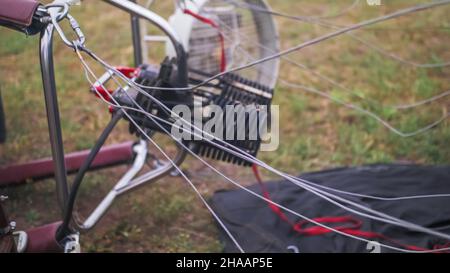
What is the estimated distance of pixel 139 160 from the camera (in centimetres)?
165

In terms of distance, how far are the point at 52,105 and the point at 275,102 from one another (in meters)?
1.36

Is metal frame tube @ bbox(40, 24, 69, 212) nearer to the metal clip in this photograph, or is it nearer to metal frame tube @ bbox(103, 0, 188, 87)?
the metal clip

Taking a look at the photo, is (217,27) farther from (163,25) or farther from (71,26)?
(71,26)

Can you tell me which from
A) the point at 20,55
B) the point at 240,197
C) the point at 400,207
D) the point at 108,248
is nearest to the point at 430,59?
the point at 400,207

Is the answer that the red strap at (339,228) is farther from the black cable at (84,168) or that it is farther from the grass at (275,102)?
the black cable at (84,168)

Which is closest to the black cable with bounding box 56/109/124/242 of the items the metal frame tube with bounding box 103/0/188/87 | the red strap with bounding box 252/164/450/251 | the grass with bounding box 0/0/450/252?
the metal frame tube with bounding box 103/0/188/87

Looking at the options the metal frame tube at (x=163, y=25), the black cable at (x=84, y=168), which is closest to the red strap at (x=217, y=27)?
the metal frame tube at (x=163, y=25)

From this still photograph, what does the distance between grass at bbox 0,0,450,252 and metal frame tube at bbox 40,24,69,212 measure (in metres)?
0.39

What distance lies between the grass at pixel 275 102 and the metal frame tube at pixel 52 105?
1.27 ft

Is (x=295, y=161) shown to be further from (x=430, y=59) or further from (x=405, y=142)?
(x=430, y=59)

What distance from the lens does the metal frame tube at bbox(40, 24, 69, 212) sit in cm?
107

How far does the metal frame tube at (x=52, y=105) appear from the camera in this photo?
1.07 metres

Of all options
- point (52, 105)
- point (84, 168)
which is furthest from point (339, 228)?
point (52, 105)

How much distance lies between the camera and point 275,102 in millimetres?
2320
